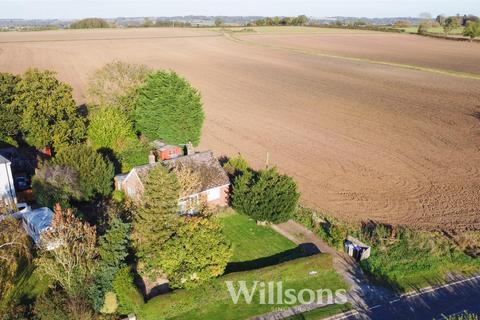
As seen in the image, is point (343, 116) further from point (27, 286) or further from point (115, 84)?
point (27, 286)

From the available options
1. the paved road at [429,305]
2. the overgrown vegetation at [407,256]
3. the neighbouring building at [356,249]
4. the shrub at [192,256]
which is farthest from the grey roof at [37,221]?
the neighbouring building at [356,249]

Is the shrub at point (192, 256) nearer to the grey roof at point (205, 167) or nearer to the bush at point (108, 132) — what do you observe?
the grey roof at point (205, 167)

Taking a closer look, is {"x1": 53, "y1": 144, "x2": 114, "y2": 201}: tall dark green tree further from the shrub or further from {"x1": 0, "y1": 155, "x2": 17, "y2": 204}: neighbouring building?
the shrub

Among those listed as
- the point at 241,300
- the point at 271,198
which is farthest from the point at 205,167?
the point at 241,300

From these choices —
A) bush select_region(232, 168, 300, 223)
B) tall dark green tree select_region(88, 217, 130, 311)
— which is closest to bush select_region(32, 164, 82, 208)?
tall dark green tree select_region(88, 217, 130, 311)

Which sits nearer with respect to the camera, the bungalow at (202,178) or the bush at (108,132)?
the bungalow at (202,178)

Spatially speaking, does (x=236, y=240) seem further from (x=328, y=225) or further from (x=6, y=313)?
(x=6, y=313)
